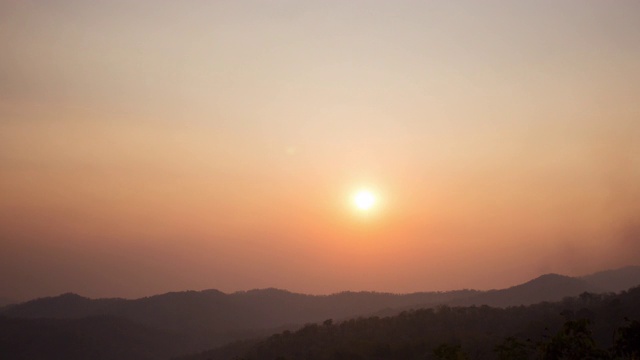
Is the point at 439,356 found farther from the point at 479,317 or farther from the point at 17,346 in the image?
the point at 17,346

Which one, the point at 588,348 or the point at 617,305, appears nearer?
the point at 588,348

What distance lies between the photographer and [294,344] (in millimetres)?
142000

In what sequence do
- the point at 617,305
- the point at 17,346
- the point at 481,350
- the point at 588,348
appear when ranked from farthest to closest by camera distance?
the point at 17,346 → the point at 617,305 → the point at 481,350 → the point at 588,348

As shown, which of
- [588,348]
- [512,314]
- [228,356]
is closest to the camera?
[588,348]

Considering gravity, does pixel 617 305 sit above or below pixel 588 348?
above

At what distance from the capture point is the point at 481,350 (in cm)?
9762

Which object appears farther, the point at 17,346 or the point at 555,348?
the point at 17,346

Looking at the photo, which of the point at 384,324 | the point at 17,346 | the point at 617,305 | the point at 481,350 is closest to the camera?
the point at 481,350

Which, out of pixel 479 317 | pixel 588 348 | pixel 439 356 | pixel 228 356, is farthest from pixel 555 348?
pixel 228 356

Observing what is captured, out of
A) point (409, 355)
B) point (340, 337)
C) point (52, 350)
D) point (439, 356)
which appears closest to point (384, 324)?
point (340, 337)

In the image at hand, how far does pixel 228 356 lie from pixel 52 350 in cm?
7674

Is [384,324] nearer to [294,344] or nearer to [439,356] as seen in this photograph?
[294,344]

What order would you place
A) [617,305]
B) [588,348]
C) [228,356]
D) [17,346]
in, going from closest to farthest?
[588,348], [617,305], [228,356], [17,346]

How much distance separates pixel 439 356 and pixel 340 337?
369 ft
